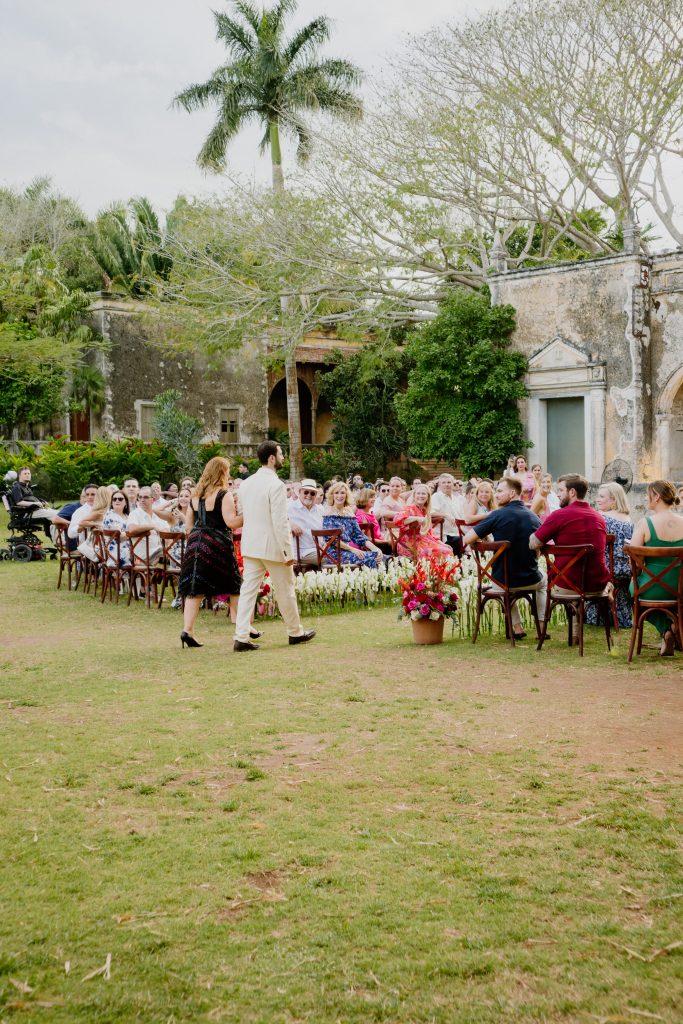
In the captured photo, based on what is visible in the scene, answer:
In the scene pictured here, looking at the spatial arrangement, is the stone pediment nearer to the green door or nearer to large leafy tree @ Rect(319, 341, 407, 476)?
the green door

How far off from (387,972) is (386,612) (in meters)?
8.22

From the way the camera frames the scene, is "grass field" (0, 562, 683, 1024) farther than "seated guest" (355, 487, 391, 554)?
No

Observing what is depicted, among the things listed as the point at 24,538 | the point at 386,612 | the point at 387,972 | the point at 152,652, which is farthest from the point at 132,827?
the point at 24,538

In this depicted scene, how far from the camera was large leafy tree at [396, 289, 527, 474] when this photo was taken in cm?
2547

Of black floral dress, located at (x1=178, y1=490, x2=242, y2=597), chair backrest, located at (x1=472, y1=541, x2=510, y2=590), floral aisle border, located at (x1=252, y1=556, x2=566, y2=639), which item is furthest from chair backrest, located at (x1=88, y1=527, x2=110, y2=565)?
chair backrest, located at (x1=472, y1=541, x2=510, y2=590)

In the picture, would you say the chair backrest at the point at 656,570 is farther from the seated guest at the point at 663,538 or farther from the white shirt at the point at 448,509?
the white shirt at the point at 448,509

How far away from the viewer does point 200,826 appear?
4609 millimetres

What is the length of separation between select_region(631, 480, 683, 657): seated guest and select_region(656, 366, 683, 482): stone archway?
16.6 metres

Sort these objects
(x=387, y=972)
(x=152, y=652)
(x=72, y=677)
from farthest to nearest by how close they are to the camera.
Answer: (x=152, y=652) → (x=72, y=677) → (x=387, y=972)

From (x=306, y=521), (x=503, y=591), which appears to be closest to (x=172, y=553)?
(x=306, y=521)

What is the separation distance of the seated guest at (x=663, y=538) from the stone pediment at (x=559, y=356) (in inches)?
665

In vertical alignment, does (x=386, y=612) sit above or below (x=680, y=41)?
below

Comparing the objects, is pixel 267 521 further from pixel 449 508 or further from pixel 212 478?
pixel 449 508

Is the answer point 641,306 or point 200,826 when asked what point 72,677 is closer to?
point 200,826
